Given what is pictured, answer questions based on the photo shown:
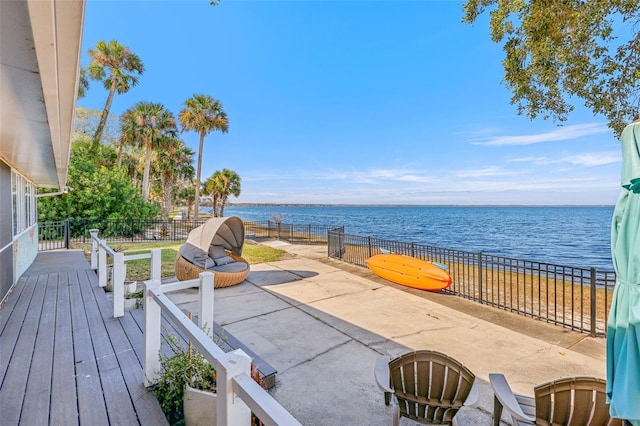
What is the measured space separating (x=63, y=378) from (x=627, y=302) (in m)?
4.46

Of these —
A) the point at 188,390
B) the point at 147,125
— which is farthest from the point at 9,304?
the point at 147,125

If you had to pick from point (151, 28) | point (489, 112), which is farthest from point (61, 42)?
point (489, 112)

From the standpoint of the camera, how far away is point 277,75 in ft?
65.5

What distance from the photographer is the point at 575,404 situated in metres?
2.01

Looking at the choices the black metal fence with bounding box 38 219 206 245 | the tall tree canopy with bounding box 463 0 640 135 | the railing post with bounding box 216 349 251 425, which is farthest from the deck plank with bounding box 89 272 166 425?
the black metal fence with bounding box 38 219 206 245

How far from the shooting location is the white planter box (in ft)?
6.32

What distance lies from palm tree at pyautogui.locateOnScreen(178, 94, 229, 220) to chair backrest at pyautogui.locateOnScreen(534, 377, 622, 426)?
22857mm

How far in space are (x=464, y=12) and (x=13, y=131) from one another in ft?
24.5

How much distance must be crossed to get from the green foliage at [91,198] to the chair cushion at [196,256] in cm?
1109

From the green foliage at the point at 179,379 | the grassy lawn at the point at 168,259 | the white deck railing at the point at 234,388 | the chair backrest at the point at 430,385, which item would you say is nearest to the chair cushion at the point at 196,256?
the grassy lawn at the point at 168,259

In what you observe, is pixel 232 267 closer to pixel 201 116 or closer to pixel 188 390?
pixel 188 390

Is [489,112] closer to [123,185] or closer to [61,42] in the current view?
[61,42]

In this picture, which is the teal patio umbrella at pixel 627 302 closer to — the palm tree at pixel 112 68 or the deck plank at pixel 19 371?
the deck plank at pixel 19 371

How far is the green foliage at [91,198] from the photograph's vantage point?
48.1ft
